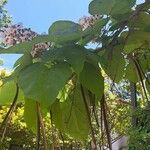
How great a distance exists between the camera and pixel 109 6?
27.4 inches

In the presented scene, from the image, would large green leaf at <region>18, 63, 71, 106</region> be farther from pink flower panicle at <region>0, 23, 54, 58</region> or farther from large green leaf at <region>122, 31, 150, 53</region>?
pink flower panicle at <region>0, 23, 54, 58</region>

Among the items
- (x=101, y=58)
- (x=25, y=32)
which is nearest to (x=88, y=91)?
(x=101, y=58)

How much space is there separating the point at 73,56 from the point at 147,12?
15 cm

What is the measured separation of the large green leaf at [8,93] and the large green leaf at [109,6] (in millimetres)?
157

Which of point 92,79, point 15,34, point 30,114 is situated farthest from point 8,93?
point 15,34

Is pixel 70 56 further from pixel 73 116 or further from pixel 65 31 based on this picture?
pixel 73 116

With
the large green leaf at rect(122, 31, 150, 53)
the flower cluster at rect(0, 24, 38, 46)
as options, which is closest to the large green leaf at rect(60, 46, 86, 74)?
the large green leaf at rect(122, 31, 150, 53)

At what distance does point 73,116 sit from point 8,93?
10 cm

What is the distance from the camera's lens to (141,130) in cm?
685

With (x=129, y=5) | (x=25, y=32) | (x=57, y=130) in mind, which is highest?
(x=25, y=32)

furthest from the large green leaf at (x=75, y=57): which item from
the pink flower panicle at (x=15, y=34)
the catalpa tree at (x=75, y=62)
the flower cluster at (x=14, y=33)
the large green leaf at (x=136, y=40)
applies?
the flower cluster at (x=14, y=33)

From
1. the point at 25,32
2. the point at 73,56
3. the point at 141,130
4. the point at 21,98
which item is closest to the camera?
the point at 73,56

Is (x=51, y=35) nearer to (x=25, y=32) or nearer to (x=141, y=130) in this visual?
(x=141, y=130)

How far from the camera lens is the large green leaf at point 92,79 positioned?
0.67 meters
